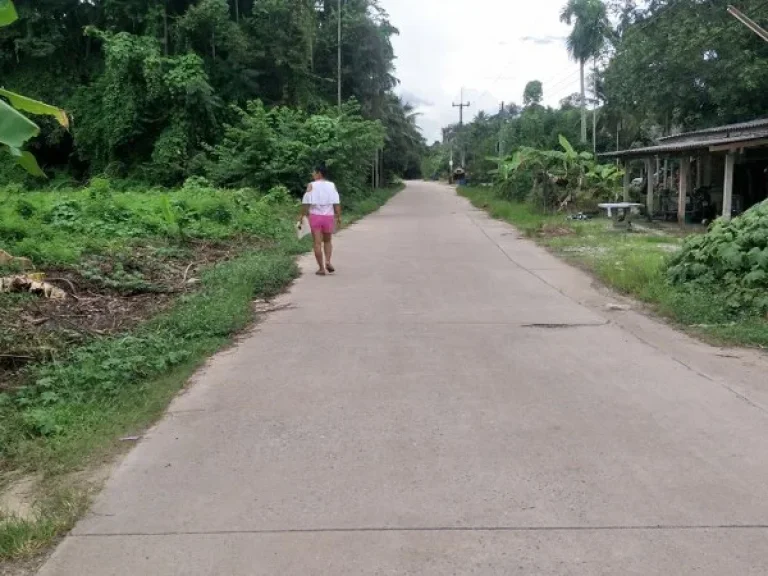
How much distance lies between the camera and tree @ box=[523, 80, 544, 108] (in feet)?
229

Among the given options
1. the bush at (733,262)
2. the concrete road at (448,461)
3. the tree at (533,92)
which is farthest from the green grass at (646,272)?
the tree at (533,92)

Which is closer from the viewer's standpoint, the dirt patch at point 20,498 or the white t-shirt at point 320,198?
the dirt patch at point 20,498

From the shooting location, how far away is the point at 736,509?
12.1 ft

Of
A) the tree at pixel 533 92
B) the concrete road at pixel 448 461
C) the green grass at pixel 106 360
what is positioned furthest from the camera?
the tree at pixel 533 92

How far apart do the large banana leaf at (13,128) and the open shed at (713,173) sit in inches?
582

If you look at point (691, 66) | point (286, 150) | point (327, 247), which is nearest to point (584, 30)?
point (691, 66)

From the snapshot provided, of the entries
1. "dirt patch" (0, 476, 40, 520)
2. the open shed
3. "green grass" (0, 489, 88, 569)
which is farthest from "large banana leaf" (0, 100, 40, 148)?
the open shed

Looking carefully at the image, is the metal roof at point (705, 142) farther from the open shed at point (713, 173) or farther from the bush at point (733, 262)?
the bush at point (733, 262)

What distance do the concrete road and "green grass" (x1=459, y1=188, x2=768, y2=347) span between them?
0.64 m

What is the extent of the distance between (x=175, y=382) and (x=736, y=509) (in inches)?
158

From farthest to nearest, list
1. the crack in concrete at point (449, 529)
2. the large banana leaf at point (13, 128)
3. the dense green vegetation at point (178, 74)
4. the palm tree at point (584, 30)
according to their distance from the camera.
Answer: the palm tree at point (584, 30)
the dense green vegetation at point (178, 74)
the large banana leaf at point (13, 128)
the crack in concrete at point (449, 529)

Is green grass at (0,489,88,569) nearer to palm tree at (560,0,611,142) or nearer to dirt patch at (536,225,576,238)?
dirt patch at (536,225,576,238)

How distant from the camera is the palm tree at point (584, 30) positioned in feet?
162

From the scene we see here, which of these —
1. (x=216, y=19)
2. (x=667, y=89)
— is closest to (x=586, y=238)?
(x=667, y=89)
